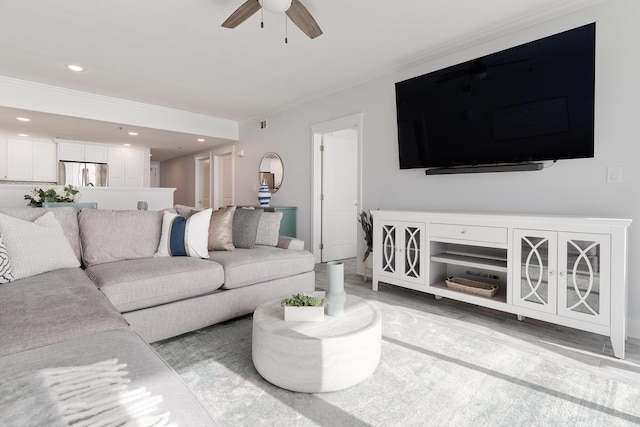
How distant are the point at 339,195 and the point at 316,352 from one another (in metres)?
3.97

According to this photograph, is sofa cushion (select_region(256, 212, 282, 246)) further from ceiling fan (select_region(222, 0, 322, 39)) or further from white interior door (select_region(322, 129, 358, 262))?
white interior door (select_region(322, 129, 358, 262))

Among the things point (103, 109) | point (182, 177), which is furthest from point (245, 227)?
point (182, 177)

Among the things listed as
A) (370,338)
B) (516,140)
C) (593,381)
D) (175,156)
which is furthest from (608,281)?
(175,156)

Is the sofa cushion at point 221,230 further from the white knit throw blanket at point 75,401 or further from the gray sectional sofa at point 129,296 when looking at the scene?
the white knit throw blanket at point 75,401

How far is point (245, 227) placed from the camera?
10.2ft

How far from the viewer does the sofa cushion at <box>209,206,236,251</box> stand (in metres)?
2.94

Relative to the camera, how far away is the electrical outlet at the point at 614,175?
2.40 meters

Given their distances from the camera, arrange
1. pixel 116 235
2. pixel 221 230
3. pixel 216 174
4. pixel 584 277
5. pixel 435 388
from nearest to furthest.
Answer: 1. pixel 435 388
2. pixel 584 277
3. pixel 116 235
4. pixel 221 230
5. pixel 216 174

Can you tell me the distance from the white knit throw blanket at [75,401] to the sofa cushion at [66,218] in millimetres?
1930

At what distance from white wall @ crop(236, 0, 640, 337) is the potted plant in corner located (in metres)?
0.17

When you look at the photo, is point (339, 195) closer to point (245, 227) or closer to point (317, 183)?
point (317, 183)

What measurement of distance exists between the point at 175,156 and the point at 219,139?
118 inches

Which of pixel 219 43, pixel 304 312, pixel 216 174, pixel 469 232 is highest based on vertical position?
pixel 219 43

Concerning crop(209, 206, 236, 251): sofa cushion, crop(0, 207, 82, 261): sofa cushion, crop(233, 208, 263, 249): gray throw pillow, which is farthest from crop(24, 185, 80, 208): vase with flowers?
crop(233, 208, 263, 249): gray throw pillow
